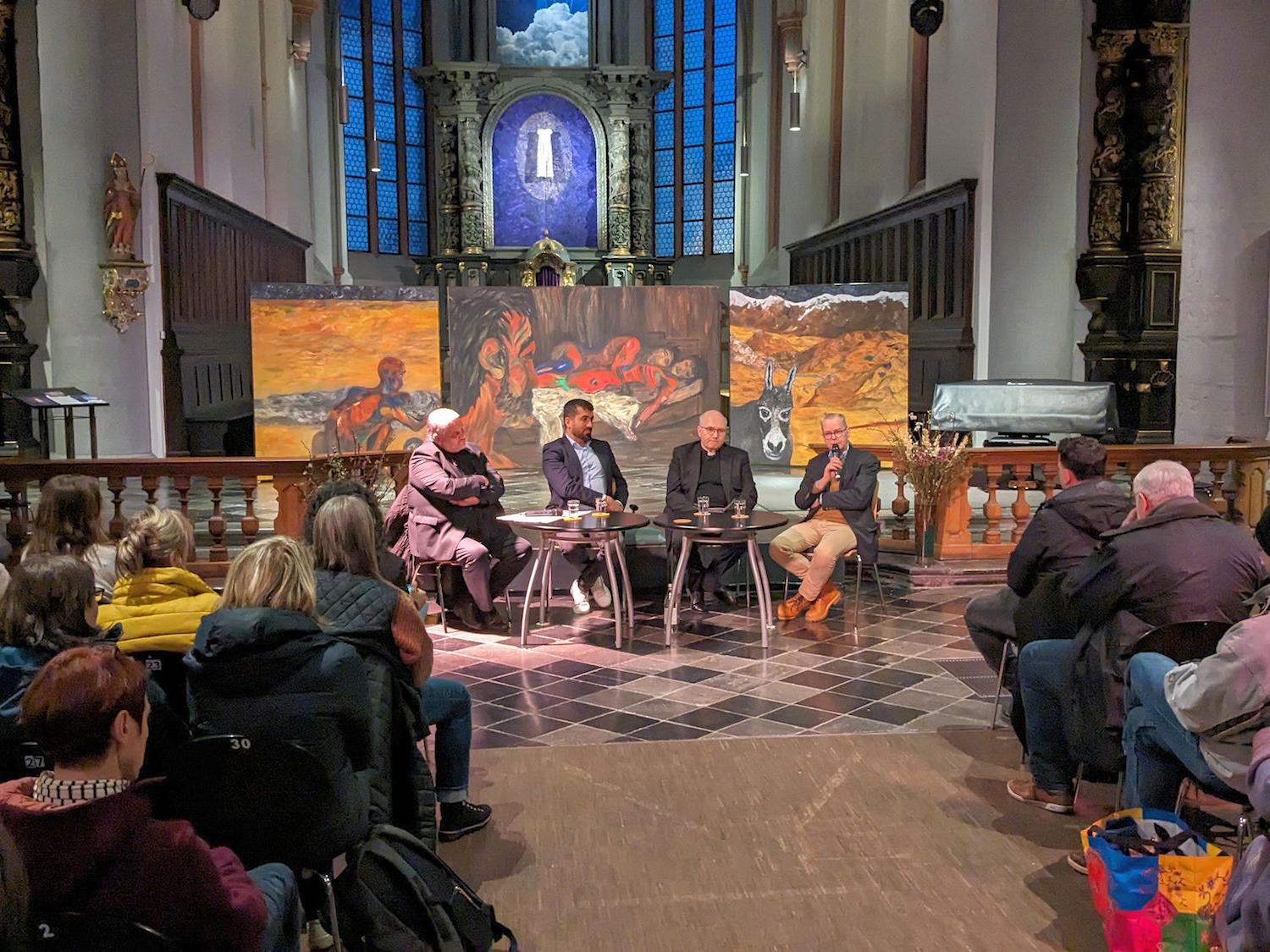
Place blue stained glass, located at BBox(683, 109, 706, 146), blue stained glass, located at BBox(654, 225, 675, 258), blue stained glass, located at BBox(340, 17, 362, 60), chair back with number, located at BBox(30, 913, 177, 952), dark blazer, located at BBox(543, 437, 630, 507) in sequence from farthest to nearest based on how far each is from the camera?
blue stained glass, located at BBox(654, 225, 675, 258), blue stained glass, located at BBox(683, 109, 706, 146), blue stained glass, located at BBox(340, 17, 362, 60), dark blazer, located at BBox(543, 437, 630, 507), chair back with number, located at BBox(30, 913, 177, 952)

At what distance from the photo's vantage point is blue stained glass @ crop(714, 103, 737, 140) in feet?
83.7

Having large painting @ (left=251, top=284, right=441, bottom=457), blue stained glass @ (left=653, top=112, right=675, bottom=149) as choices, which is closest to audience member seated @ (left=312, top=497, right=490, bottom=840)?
large painting @ (left=251, top=284, right=441, bottom=457)

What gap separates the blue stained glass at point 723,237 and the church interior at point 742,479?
2.11 m

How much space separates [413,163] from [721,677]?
21.7 metres

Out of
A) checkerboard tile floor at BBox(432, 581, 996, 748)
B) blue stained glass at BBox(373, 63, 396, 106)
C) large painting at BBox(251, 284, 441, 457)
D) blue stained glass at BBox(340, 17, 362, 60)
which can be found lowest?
checkerboard tile floor at BBox(432, 581, 996, 748)

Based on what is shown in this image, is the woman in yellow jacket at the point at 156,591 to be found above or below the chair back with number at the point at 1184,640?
above

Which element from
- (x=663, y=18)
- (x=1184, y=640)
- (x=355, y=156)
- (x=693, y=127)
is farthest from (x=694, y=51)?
(x=1184, y=640)

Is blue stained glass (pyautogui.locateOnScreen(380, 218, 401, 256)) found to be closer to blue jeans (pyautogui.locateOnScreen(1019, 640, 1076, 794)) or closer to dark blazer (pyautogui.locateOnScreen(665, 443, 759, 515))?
dark blazer (pyautogui.locateOnScreen(665, 443, 759, 515))

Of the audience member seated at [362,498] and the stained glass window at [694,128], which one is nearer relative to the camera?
the audience member seated at [362,498]

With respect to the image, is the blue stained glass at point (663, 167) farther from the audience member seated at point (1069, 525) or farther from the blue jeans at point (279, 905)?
the blue jeans at point (279, 905)

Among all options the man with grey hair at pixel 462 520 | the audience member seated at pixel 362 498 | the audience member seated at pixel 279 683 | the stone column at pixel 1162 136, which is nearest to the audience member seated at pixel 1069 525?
the audience member seated at pixel 362 498

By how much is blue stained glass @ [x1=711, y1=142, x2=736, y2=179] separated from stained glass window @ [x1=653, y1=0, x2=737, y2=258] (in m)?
0.02

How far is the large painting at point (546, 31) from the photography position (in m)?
25.6

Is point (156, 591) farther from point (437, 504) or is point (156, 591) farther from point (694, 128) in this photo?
point (694, 128)
